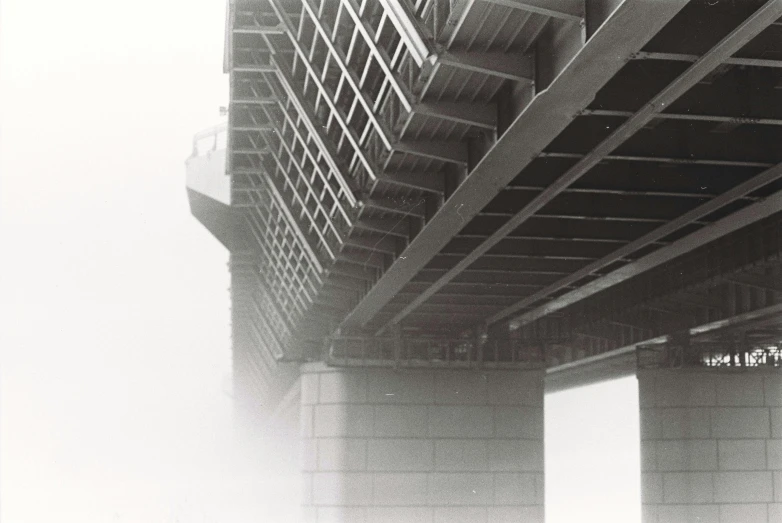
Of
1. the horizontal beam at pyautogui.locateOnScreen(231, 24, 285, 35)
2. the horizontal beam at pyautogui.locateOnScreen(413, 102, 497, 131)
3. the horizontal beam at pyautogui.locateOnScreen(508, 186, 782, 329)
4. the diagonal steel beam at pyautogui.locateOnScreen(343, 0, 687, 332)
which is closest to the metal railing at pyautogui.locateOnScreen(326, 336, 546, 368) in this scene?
the horizontal beam at pyautogui.locateOnScreen(508, 186, 782, 329)

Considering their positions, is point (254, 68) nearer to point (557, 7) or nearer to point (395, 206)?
point (395, 206)

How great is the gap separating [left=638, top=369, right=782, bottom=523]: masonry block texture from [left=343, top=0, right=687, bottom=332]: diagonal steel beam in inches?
917

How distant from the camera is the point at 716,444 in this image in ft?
148

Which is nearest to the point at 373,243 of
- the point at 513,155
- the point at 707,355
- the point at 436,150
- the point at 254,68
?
the point at 254,68

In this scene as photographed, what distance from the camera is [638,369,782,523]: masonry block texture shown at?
44.5 m

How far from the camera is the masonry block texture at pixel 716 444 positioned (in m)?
44.5

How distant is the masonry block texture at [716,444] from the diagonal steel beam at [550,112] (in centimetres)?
2330

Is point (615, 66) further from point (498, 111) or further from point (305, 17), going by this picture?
point (305, 17)

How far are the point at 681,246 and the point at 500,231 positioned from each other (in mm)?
4088

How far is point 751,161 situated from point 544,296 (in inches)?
618

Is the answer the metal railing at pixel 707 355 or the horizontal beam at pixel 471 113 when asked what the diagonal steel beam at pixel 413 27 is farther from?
the metal railing at pixel 707 355

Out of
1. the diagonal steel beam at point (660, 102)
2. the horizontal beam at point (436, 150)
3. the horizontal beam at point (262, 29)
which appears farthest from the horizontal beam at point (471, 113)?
the horizontal beam at point (262, 29)

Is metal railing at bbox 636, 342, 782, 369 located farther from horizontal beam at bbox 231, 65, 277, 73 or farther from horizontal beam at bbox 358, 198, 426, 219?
horizontal beam at bbox 231, 65, 277, 73

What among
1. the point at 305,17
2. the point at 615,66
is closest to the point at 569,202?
the point at 305,17
